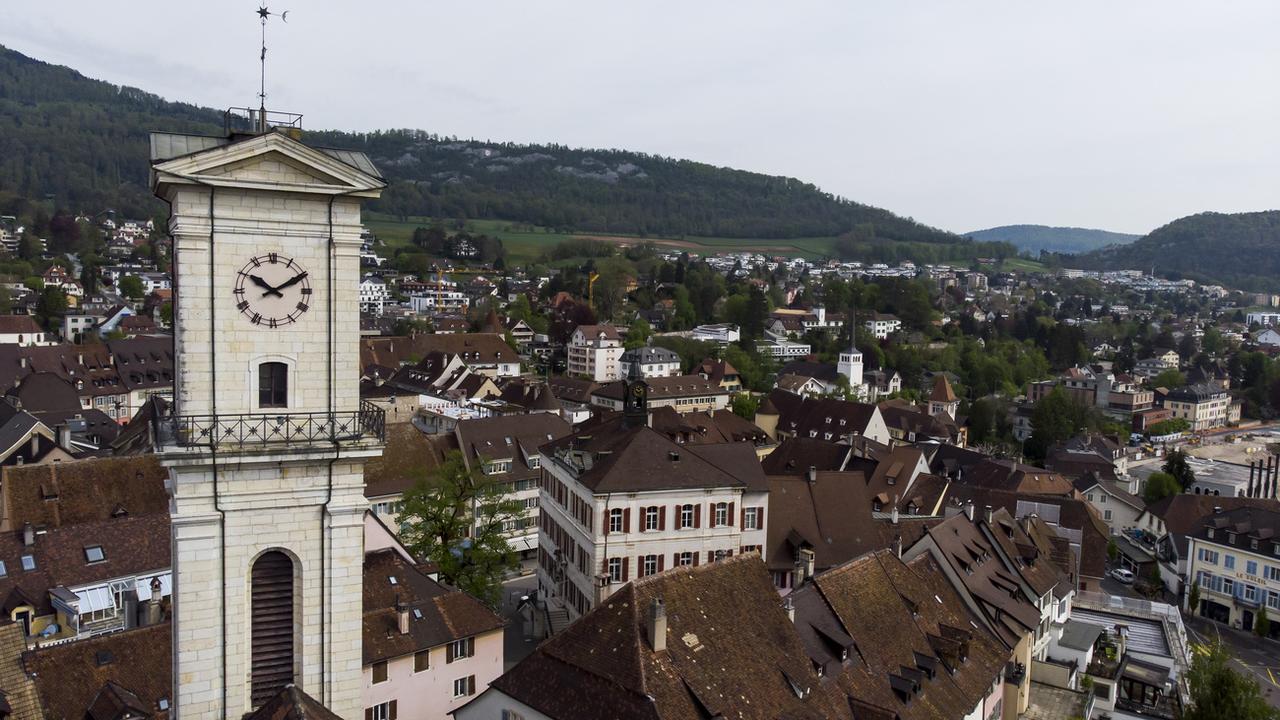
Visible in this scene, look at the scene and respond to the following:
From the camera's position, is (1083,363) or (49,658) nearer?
(49,658)

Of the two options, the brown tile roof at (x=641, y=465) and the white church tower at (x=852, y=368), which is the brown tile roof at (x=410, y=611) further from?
the white church tower at (x=852, y=368)

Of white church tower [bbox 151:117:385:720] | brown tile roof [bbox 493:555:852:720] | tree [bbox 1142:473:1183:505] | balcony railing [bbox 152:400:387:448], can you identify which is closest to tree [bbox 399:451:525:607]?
brown tile roof [bbox 493:555:852:720]

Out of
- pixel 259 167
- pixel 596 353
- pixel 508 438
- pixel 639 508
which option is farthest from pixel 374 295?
pixel 259 167

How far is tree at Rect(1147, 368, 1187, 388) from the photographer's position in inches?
5527

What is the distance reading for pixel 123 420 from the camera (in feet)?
234

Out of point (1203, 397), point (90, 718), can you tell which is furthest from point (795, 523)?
point (1203, 397)

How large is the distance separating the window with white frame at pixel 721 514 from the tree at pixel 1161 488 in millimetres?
53651

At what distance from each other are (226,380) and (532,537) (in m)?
37.1

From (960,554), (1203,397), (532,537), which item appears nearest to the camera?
(960,554)

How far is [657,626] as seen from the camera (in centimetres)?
1958

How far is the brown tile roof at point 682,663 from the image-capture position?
19.0 meters

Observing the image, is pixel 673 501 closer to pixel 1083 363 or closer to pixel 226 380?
pixel 226 380

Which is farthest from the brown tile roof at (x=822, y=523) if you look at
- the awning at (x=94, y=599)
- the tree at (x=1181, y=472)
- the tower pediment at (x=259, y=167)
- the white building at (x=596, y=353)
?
the white building at (x=596, y=353)

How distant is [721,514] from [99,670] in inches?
840
